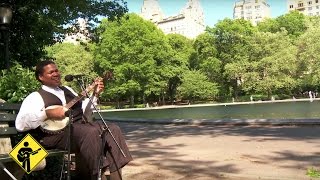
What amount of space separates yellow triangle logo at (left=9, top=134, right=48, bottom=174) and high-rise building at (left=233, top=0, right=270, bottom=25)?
6418 inches

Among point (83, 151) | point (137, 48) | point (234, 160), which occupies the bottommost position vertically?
point (234, 160)

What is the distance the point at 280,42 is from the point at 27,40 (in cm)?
4480

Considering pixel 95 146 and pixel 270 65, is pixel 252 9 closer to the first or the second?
pixel 270 65

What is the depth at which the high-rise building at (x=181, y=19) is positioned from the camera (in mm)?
125250

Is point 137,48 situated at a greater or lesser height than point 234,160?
greater

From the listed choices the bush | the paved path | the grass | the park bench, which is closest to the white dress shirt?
the park bench

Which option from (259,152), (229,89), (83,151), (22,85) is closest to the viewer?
(83,151)

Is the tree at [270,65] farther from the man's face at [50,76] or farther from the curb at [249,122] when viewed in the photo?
the man's face at [50,76]

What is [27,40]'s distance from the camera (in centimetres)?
1055

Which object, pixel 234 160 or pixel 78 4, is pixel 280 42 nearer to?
pixel 78 4

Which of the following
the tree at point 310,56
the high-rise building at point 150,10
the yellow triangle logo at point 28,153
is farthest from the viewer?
Answer: the high-rise building at point 150,10

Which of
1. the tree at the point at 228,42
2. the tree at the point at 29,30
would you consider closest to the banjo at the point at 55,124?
the tree at the point at 29,30

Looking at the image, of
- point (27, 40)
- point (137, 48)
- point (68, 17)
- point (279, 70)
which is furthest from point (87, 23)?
point (279, 70)

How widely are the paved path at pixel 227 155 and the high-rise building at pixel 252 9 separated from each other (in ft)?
517
